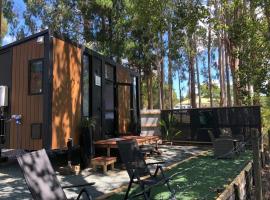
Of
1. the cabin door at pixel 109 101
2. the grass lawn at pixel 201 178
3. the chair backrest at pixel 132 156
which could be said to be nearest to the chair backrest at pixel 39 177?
the grass lawn at pixel 201 178

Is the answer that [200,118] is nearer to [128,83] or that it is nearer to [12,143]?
[128,83]

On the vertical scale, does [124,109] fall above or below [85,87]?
below

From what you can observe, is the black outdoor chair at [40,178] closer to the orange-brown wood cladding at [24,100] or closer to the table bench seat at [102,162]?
the table bench seat at [102,162]

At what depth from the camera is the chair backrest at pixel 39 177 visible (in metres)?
4.07

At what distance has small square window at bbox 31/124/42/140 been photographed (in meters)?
8.30

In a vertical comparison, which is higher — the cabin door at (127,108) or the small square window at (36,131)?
the cabin door at (127,108)

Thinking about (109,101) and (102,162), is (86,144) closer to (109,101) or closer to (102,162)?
(102,162)

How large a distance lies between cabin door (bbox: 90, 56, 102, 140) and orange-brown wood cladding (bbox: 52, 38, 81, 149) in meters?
0.77

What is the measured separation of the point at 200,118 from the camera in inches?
577

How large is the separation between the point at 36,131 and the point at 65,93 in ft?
3.74

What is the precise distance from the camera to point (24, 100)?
8.73 meters

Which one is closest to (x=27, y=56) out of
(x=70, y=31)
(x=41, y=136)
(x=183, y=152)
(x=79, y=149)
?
(x=41, y=136)

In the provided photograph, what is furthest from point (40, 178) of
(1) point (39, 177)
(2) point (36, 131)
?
(2) point (36, 131)

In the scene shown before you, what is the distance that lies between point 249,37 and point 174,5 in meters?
4.33
